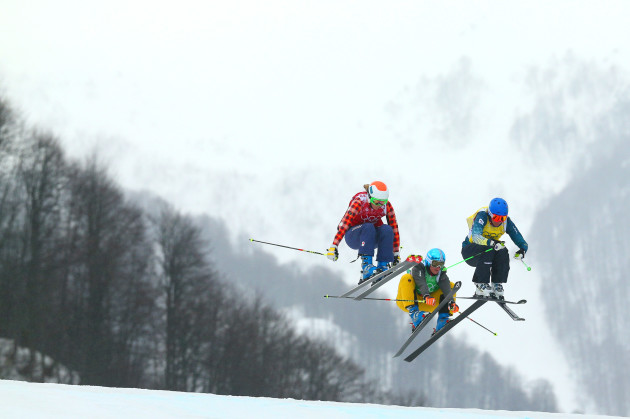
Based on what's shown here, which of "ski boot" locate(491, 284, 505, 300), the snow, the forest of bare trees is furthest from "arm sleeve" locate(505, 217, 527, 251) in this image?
the forest of bare trees

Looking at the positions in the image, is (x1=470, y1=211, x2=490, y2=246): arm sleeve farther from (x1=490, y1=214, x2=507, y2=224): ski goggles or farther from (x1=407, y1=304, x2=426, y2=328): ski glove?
(x1=407, y1=304, x2=426, y2=328): ski glove

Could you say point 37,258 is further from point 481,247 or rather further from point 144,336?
point 481,247

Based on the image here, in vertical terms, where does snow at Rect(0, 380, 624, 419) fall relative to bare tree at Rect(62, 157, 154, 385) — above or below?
below

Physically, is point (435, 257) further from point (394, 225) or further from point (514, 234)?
point (514, 234)

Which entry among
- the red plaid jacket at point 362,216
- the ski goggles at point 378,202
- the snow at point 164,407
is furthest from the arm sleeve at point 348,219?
the snow at point 164,407

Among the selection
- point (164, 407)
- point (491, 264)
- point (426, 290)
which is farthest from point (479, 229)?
point (164, 407)

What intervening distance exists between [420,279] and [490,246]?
Result: 1.33 meters

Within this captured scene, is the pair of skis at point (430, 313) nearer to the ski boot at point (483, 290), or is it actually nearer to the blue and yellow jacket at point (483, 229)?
the ski boot at point (483, 290)

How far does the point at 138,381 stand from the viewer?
51.4 m

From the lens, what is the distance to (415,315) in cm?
1591

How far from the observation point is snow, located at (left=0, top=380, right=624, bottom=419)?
10664 mm

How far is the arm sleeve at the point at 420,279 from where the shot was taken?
15.6 meters

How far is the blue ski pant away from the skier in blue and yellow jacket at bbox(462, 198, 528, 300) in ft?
4.24

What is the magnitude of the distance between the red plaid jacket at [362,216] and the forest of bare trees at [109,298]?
106 ft
